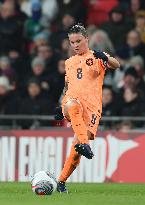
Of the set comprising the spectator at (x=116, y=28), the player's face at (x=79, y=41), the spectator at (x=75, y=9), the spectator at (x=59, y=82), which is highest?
the spectator at (x=75, y=9)

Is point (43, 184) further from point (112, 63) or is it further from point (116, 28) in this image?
point (116, 28)

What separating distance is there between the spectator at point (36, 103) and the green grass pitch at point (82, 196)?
12.3 ft

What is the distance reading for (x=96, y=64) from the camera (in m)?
11.4

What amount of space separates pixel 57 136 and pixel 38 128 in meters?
0.43

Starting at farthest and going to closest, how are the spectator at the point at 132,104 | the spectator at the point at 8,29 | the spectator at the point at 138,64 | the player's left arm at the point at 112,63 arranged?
the spectator at the point at 8,29 < the spectator at the point at 138,64 < the spectator at the point at 132,104 < the player's left arm at the point at 112,63

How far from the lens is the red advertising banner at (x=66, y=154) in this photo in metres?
15.5

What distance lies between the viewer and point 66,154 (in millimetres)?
15672

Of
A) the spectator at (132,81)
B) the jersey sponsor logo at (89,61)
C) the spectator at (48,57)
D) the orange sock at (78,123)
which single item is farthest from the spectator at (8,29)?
the orange sock at (78,123)

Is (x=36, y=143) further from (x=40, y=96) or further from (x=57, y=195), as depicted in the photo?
(x=57, y=195)

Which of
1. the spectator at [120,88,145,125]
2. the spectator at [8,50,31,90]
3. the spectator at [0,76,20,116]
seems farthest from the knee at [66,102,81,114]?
the spectator at [8,50,31,90]

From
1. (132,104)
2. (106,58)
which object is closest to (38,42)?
(132,104)

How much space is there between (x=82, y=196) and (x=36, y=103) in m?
6.01

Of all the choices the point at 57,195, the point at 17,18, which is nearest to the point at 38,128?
the point at 17,18

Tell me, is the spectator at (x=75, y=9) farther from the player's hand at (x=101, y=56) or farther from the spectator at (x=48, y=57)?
the player's hand at (x=101, y=56)
